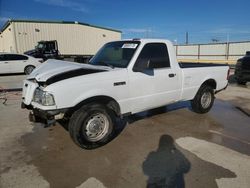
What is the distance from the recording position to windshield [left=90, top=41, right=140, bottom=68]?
195 inches

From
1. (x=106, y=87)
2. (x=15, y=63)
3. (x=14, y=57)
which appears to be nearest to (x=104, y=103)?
(x=106, y=87)

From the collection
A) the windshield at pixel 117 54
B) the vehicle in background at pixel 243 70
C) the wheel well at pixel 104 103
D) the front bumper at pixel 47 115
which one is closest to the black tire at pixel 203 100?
the windshield at pixel 117 54

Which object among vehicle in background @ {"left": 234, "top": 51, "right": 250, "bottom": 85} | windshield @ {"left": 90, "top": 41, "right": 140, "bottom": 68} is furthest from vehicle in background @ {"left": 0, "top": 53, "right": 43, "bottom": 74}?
vehicle in background @ {"left": 234, "top": 51, "right": 250, "bottom": 85}

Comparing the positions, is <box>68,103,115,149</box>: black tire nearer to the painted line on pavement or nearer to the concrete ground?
the concrete ground

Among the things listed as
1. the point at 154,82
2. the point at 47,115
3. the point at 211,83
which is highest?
the point at 154,82

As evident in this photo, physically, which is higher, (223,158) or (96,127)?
(96,127)

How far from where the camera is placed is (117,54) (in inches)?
207

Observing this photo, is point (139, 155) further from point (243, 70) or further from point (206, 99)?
point (243, 70)

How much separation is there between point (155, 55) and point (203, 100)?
229 cm

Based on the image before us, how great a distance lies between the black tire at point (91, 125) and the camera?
4.10 meters

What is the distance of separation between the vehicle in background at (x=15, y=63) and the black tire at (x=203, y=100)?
13.1 m

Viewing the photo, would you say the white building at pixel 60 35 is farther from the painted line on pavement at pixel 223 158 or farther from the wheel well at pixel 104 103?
the painted line on pavement at pixel 223 158

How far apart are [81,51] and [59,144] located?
96.7 feet

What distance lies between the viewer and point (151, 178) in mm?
3420
